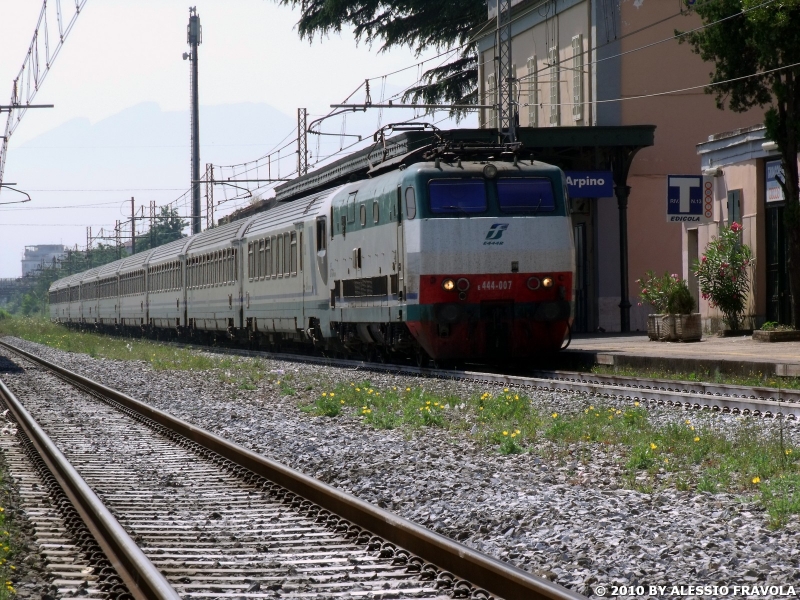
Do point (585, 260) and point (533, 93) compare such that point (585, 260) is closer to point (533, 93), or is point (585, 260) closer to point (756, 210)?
point (533, 93)

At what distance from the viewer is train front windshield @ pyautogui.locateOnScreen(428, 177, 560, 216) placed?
17922mm

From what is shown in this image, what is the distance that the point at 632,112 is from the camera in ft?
105

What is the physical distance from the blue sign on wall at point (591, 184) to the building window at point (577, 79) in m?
3.43

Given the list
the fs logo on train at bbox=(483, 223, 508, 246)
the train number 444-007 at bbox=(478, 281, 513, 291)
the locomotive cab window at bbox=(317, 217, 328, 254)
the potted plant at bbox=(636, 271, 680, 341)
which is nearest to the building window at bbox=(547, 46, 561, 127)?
the potted plant at bbox=(636, 271, 680, 341)

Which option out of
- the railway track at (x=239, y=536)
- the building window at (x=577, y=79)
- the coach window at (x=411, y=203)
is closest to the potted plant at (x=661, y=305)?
the coach window at (x=411, y=203)

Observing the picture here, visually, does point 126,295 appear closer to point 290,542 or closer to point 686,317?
point 686,317

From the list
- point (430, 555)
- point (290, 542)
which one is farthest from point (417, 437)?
point (430, 555)

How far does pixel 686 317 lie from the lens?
73.6 ft

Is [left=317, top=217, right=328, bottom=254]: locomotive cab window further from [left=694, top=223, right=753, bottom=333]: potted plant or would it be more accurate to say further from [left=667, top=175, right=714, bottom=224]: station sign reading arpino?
[left=694, top=223, right=753, bottom=333]: potted plant

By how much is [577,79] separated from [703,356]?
16.8 meters

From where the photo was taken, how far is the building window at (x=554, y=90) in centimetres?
3378

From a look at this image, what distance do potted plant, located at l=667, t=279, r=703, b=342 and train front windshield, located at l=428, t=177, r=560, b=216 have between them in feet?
17.2

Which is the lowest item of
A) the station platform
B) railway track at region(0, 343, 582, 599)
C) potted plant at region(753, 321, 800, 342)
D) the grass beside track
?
railway track at region(0, 343, 582, 599)

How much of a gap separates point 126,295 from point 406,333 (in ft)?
114
